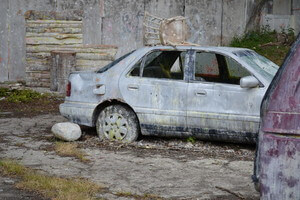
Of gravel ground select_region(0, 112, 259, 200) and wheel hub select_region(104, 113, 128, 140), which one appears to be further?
wheel hub select_region(104, 113, 128, 140)

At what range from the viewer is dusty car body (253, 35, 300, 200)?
4570 mm

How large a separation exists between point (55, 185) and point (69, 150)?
196cm

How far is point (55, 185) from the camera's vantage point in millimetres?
6730

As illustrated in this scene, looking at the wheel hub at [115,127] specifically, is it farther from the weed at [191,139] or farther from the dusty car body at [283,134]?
the dusty car body at [283,134]

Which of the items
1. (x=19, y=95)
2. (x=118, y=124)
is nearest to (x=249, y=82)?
(x=118, y=124)

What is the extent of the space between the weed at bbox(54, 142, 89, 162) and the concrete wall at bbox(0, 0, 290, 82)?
743 cm

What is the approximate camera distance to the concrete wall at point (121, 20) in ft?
52.9

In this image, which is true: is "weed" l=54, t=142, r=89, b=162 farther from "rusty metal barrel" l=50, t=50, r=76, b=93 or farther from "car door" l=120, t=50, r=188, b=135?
"rusty metal barrel" l=50, t=50, r=76, b=93

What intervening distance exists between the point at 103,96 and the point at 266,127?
16.0ft

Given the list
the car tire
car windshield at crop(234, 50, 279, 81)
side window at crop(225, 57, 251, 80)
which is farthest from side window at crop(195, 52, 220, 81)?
the car tire

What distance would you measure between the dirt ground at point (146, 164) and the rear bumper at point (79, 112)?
304 millimetres

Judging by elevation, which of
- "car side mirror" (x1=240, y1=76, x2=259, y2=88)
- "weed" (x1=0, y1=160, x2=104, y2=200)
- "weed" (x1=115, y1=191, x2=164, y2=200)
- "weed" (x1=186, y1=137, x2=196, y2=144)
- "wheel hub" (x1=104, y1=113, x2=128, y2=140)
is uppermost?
"car side mirror" (x1=240, y1=76, x2=259, y2=88)

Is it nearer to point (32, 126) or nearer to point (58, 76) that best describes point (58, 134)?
point (32, 126)

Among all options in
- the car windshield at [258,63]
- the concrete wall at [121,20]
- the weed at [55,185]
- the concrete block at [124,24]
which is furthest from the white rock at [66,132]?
the concrete block at [124,24]
